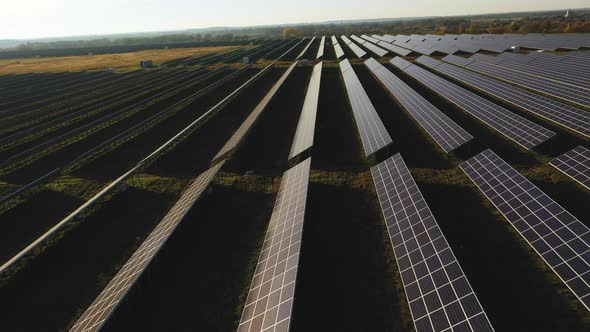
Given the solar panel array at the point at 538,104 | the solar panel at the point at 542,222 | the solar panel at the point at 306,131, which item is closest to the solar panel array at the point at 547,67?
the solar panel array at the point at 538,104

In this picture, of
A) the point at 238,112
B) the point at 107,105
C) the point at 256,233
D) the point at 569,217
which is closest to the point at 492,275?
the point at 569,217

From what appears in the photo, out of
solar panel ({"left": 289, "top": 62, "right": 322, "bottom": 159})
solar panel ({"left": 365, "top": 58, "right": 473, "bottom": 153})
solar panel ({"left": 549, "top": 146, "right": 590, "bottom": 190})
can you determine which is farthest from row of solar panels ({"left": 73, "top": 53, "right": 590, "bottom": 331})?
solar panel ({"left": 289, "top": 62, "right": 322, "bottom": 159})

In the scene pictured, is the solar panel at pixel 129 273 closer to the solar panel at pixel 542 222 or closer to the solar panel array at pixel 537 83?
the solar panel at pixel 542 222

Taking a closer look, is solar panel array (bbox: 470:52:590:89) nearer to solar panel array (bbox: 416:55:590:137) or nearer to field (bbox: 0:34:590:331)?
solar panel array (bbox: 416:55:590:137)

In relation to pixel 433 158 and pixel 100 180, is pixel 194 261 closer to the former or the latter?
pixel 100 180

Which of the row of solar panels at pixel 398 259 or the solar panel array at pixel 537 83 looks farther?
the solar panel array at pixel 537 83
